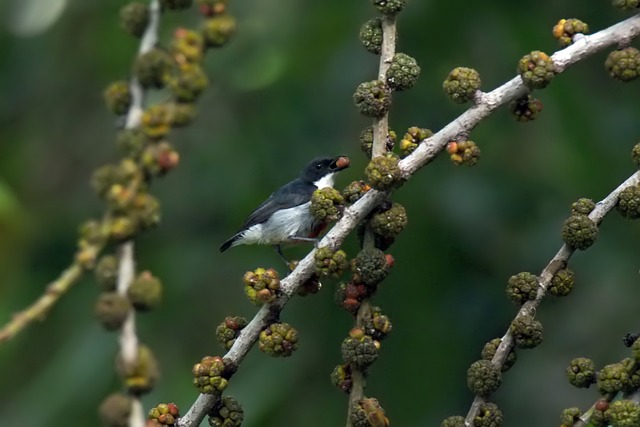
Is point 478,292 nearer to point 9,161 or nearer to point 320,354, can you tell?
point 320,354

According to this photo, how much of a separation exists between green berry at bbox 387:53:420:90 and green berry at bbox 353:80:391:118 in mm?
21

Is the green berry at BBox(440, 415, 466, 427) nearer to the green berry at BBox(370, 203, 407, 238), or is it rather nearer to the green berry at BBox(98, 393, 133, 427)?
the green berry at BBox(370, 203, 407, 238)

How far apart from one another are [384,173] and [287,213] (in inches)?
117

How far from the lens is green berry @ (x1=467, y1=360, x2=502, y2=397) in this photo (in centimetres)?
246

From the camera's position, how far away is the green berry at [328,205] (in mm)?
2564

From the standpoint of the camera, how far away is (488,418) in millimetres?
2459

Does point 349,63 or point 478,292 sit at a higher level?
point 349,63

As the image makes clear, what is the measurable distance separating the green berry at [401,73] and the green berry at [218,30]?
0.82 m

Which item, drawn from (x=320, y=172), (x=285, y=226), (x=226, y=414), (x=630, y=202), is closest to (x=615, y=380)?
(x=630, y=202)

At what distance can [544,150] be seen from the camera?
6.19 metres

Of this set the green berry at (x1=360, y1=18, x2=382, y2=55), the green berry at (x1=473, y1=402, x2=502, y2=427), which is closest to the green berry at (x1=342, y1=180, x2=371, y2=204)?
the green berry at (x1=360, y1=18, x2=382, y2=55)

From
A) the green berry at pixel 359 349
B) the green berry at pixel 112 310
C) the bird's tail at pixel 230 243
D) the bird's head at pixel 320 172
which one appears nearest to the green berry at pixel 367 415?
the green berry at pixel 359 349

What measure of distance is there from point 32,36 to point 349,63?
1.70m

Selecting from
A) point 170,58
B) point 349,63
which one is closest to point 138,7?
point 170,58
